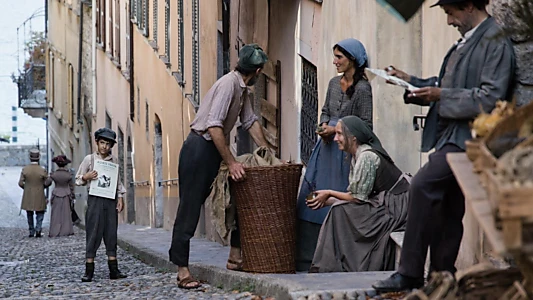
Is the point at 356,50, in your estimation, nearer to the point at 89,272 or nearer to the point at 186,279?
the point at 186,279

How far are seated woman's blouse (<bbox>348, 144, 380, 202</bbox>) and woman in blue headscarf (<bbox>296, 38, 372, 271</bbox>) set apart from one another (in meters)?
0.51

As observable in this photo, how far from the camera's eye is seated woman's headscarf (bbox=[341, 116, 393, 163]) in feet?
24.5

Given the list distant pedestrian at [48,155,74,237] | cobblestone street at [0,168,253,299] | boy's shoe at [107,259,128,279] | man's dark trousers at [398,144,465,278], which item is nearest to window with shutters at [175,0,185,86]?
cobblestone street at [0,168,253,299]

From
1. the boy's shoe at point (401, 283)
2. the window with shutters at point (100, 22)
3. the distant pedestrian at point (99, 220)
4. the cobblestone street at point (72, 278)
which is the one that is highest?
the window with shutters at point (100, 22)

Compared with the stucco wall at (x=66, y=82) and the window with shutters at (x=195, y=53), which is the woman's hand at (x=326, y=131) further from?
the stucco wall at (x=66, y=82)

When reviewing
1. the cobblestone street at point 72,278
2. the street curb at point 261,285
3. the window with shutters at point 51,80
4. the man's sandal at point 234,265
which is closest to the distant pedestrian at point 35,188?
the cobblestone street at point 72,278

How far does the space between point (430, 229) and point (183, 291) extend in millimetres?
3114

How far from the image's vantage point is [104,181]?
403 inches

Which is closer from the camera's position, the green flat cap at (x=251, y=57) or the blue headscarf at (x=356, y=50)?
the blue headscarf at (x=356, y=50)

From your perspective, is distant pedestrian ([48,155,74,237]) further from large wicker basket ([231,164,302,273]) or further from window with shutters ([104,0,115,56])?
large wicker basket ([231,164,302,273])

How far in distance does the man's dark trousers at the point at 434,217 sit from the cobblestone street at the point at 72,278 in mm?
1650

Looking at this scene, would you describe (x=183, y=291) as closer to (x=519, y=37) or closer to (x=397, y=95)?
(x=397, y=95)

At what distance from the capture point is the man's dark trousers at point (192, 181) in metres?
7.94

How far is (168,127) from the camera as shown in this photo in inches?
808
